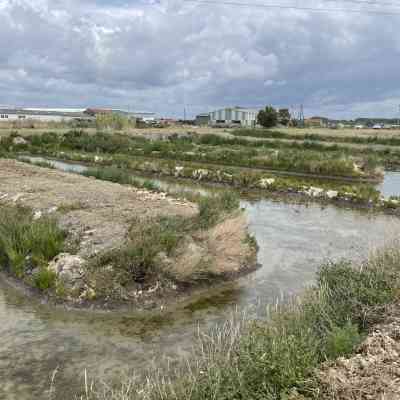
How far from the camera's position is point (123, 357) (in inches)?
255

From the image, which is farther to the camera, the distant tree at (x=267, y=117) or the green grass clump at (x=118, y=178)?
Answer: the distant tree at (x=267, y=117)

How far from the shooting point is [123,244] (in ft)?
28.9

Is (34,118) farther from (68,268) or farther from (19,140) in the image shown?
(68,268)

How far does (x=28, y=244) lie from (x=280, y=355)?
673cm

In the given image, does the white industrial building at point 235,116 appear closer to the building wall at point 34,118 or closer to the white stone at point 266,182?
the building wall at point 34,118

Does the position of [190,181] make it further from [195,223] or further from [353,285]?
[353,285]

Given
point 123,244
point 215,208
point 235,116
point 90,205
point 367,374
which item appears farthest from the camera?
point 235,116

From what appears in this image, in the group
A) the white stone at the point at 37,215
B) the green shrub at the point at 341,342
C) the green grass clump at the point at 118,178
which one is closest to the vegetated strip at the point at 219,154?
the green grass clump at the point at 118,178

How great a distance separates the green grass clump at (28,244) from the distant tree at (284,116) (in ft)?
296

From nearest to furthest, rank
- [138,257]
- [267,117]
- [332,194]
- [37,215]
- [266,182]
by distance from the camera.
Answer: [138,257]
[37,215]
[332,194]
[266,182]
[267,117]

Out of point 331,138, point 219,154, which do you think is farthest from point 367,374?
point 331,138

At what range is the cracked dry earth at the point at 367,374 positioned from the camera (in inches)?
157

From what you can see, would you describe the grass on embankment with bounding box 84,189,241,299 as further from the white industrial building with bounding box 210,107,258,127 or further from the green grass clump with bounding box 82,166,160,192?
the white industrial building with bounding box 210,107,258,127

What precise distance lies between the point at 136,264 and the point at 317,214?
1034cm
